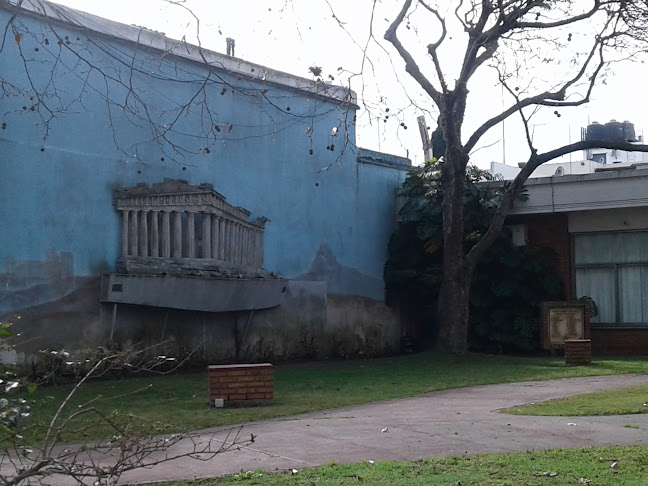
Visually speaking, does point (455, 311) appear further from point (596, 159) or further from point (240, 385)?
point (596, 159)

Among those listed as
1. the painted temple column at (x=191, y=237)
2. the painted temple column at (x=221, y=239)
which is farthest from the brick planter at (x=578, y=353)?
the painted temple column at (x=191, y=237)

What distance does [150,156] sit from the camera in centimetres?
1748

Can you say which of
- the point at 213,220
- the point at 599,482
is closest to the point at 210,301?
the point at 213,220

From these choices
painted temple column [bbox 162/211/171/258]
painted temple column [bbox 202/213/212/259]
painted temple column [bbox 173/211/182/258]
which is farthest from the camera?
painted temple column [bbox 202/213/212/259]

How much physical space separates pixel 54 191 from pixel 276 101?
671 centimetres

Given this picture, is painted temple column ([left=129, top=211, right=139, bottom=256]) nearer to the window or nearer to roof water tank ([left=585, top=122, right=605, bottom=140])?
the window

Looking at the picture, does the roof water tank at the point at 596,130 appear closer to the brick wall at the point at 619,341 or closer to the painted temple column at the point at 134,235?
the brick wall at the point at 619,341

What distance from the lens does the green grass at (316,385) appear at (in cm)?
1115

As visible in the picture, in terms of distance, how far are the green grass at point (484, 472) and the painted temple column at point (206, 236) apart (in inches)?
409

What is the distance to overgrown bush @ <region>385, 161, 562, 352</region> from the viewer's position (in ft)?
75.2

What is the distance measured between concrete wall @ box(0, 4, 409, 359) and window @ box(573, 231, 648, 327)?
5.78 meters

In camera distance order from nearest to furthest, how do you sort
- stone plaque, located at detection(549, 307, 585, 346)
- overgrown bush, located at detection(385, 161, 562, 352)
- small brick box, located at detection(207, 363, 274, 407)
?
1. small brick box, located at detection(207, 363, 274, 407)
2. stone plaque, located at detection(549, 307, 585, 346)
3. overgrown bush, located at detection(385, 161, 562, 352)

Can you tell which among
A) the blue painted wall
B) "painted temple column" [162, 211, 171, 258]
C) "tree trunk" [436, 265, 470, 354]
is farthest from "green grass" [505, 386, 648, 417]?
"painted temple column" [162, 211, 171, 258]

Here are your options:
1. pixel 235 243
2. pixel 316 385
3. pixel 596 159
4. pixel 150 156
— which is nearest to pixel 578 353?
pixel 316 385
